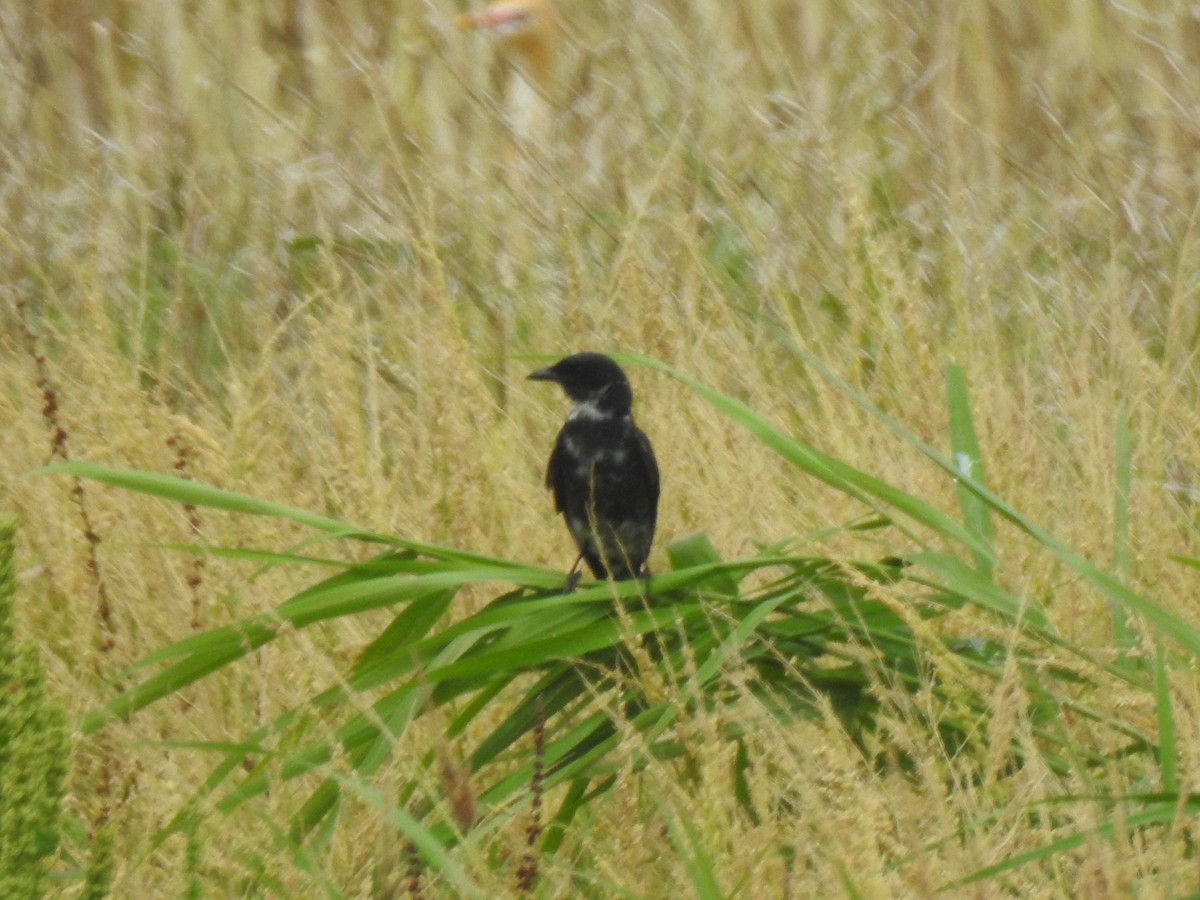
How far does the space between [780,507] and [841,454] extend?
18 cm

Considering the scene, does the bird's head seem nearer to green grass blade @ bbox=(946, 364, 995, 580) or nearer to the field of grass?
the field of grass

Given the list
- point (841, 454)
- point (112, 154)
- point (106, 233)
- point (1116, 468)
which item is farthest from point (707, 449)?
point (112, 154)

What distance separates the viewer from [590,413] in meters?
3.26

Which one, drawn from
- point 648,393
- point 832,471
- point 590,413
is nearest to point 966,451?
point 832,471

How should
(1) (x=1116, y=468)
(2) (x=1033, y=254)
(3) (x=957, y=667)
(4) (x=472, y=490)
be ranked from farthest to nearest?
(2) (x=1033, y=254), (4) (x=472, y=490), (1) (x=1116, y=468), (3) (x=957, y=667)

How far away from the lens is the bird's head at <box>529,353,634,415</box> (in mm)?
3242

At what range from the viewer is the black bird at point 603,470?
3.14 meters

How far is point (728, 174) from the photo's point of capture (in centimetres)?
438

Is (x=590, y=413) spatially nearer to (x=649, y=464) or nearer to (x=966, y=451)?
(x=649, y=464)

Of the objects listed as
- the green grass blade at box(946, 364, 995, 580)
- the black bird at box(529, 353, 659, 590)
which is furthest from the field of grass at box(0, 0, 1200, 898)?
the black bird at box(529, 353, 659, 590)

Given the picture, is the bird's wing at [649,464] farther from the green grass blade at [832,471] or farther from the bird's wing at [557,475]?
the green grass blade at [832,471]

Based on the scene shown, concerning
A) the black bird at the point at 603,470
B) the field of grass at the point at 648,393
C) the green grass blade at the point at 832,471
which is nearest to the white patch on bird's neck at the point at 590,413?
→ the black bird at the point at 603,470

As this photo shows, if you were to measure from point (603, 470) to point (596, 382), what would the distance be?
0.19 meters

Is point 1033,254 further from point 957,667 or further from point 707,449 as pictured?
point 957,667
